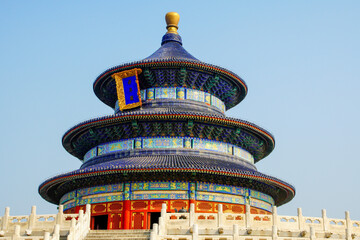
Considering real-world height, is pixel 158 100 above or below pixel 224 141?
above

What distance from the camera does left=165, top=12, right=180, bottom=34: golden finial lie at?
4231cm

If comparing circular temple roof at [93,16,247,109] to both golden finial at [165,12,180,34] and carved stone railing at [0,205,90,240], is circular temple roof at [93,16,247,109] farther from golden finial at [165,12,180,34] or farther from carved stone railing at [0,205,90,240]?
carved stone railing at [0,205,90,240]

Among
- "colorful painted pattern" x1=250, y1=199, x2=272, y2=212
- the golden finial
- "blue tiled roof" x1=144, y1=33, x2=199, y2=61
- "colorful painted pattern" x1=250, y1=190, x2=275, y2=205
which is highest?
the golden finial

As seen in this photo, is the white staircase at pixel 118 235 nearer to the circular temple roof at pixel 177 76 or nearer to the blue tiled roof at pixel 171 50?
the circular temple roof at pixel 177 76

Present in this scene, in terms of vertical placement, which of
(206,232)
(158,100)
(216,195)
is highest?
(158,100)

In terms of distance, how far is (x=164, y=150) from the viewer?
3297cm

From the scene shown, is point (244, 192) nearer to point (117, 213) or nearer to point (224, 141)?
point (224, 141)

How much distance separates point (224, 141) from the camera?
114 feet

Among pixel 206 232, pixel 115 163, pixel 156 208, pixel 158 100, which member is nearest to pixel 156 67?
pixel 158 100

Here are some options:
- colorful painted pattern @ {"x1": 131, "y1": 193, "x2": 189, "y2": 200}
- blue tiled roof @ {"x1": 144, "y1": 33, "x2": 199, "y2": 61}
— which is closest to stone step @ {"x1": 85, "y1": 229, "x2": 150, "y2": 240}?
colorful painted pattern @ {"x1": 131, "y1": 193, "x2": 189, "y2": 200}

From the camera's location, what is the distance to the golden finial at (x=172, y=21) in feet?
139

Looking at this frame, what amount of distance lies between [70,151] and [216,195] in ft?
42.1

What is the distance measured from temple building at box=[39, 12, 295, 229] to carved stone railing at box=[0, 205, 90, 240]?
6860 mm

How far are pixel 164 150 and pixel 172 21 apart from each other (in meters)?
13.5
